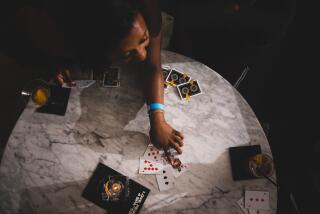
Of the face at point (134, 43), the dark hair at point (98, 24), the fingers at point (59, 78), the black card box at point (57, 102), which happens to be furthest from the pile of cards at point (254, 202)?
the fingers at point (59, 78)

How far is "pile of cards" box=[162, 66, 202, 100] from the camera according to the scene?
1818 millimetres

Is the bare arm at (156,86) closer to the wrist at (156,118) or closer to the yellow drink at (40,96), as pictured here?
the wrist at (156,118)

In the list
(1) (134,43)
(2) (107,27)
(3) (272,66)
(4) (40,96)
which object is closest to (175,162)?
(1) (134,43)

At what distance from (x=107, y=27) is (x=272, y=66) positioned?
2198 millimetres

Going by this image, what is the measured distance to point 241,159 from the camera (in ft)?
5.39

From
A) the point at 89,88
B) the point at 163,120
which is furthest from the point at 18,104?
the point at 163,120

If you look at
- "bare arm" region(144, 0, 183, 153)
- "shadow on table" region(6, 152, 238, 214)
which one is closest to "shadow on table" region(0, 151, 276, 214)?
"shadow on table" region(6, 152, 238, 214)

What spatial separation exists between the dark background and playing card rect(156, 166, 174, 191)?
3.57 ft

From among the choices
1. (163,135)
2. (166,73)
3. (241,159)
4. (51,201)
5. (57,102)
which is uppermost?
(166,73)

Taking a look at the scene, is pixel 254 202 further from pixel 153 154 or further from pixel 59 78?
pixel 59 78

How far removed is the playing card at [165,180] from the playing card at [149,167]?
3 centimetres

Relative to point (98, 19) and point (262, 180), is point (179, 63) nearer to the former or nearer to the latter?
point (98, 19)

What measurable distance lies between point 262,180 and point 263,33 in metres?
1.07

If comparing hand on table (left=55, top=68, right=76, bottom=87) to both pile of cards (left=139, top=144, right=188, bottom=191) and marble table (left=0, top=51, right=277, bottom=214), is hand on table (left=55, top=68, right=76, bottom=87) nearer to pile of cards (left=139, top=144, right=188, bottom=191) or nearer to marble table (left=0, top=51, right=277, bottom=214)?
marble table (left=0, top=51, right=277, bottom=214)
